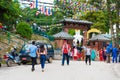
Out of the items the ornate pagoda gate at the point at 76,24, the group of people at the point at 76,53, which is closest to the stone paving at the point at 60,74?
the group of people at the point at 76,53

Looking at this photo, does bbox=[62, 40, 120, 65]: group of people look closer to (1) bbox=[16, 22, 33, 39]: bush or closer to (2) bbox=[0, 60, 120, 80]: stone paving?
(2) bbox=[0, 60, 120, 80]: stone paving

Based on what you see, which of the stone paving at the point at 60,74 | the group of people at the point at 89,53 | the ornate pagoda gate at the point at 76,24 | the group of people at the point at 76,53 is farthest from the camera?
the ornate pagoda gate at the point at 76,24

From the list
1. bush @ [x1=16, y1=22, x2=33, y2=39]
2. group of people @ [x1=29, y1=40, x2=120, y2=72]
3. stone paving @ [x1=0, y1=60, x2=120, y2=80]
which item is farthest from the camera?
bush @ [x1=16, y1=22, x2=33, y2=39]

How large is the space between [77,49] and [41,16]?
30.2 meters

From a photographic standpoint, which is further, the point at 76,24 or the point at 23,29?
the point at 76,24

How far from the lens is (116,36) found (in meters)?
41.0

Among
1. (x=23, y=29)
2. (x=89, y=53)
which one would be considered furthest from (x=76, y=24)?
(x=89, y=53)

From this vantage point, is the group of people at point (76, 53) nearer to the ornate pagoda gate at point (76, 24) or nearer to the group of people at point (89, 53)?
the group of people at point (89, 53)

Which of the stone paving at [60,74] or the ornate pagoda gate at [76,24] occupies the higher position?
the stone paving at [60,74]

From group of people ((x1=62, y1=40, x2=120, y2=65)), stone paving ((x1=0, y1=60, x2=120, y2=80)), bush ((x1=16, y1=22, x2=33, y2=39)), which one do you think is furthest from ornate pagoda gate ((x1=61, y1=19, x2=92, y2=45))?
stone paving ((x1=0, y1=60, x2=120, y2=80))

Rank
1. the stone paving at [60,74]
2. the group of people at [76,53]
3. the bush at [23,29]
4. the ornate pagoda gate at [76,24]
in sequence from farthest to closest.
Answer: the ornate pagoda gate at [76,24]
the bush at [23,29]
the group of people at [76,53]
the stone paving at [60,74]

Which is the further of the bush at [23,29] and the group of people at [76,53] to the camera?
the bush at [23,29]

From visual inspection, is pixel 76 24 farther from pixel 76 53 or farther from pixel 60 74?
pixel 60 74

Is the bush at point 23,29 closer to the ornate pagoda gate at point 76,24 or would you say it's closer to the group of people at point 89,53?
the group of people at point 89,53
